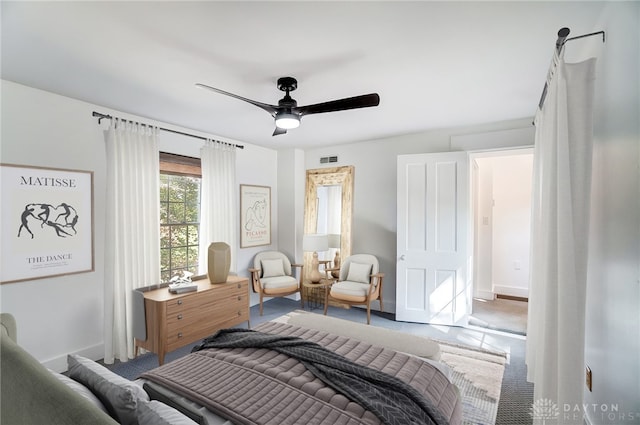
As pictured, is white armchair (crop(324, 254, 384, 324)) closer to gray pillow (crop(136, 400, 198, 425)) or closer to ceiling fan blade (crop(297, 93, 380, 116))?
ceiling fan blade (crop(297, 93, 380, 116))

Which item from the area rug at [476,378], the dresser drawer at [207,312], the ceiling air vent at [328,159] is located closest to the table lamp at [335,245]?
the ceiling air vent at [328,159]

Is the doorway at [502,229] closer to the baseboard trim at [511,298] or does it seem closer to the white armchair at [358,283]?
the baseboard trim at [511,298]

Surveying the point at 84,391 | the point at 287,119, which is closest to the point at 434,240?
the point at 287,119

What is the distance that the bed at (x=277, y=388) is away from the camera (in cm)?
129

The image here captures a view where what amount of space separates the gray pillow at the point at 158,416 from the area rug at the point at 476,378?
6.47 feet

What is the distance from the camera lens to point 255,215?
16.1 ft

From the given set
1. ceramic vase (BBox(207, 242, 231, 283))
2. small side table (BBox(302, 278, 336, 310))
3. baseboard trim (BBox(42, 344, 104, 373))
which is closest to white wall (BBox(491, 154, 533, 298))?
small side table (BBox(302, 278, 336, 310))

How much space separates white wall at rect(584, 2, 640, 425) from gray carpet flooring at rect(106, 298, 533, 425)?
1.70ft

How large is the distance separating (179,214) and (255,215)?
1246mm

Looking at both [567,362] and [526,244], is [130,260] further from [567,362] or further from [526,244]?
[526,244]

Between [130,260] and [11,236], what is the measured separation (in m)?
0.93

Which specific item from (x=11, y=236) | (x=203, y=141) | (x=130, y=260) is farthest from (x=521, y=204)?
(x=11, y=236)

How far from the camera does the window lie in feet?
12.5

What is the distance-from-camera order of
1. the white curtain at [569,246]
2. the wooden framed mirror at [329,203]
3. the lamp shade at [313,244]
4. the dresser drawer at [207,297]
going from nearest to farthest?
1. the white curtain at [569,246]
2. the dresser drawer at [207,297]
3. the lamp shade at [313,244]
4. the wooden framed mirror at [329,203]
